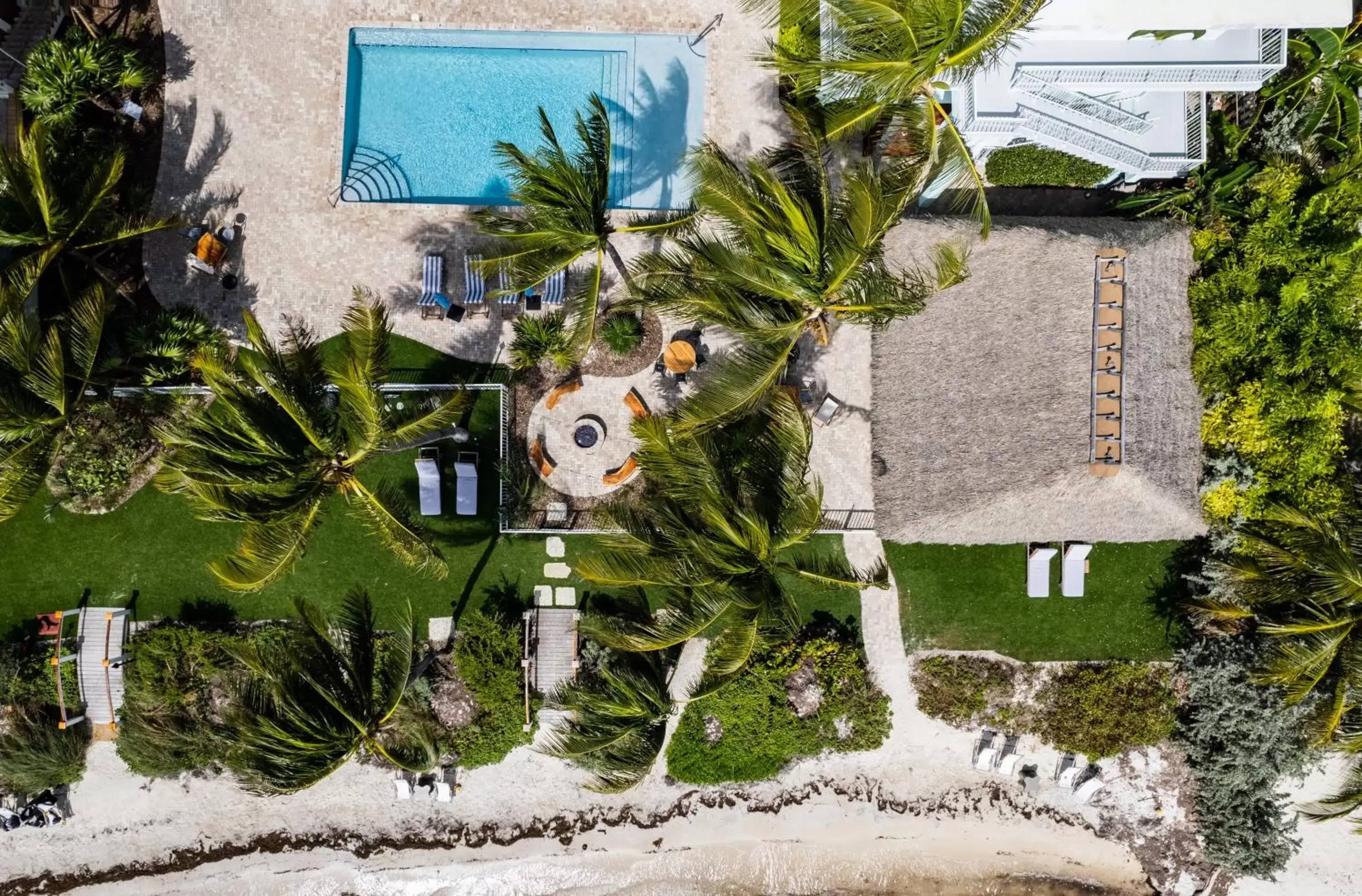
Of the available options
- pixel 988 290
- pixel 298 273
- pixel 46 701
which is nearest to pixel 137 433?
pixel 298 273

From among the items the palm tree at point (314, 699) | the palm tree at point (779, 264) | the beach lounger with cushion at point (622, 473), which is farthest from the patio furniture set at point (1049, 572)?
the palm tree at point (314, 699)

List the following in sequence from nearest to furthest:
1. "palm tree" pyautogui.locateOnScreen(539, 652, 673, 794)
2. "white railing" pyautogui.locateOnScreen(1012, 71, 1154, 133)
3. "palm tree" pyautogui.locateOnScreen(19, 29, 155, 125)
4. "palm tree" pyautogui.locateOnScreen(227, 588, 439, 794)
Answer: "palm tree" pyautogui.locateOnScreen(227, 588, 439, 794), "palm tree" pyautogui.locateOnScreen(539, 652, 673, 794), "white railing" pyautogui.locateOnScreen(1012, 71, 1154, 133), "palm tree" pyautogui.locateOnScreen(19, 29, 155, 125)

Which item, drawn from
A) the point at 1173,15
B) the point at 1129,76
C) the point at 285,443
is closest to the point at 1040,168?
the point at 1129,76

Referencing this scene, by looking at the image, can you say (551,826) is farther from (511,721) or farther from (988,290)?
(988,290)

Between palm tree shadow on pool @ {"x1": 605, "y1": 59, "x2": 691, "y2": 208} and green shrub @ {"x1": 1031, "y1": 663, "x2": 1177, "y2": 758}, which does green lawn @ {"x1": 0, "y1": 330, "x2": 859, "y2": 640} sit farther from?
green shrub @ {"x1": 1031, "y1": 663, "x2": 1177, "y2": 758}

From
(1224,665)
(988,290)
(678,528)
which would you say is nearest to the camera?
(678,528)

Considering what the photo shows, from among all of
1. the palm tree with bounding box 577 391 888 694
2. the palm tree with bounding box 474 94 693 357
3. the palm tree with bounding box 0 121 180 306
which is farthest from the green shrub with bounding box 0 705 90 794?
the palm tree with bounding box 474 94 693 357
